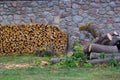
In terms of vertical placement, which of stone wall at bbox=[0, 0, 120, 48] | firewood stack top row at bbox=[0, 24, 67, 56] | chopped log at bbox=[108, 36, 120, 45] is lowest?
firewood stack top row at bbox=[0, 24, 67, 56]

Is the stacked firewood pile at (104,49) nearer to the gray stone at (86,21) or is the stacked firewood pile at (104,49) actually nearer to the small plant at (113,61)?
the small plant at (113,61)

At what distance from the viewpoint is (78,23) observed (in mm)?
17000

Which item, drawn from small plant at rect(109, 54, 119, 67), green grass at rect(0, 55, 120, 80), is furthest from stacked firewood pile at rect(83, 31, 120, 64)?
green grass at rect(0, 55, 120, 80)

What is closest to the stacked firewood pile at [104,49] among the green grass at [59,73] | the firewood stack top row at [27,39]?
the green grass at [59,73]

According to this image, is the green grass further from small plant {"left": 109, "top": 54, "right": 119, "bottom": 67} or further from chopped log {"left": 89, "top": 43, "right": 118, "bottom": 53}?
chopped log {"left": 89, "top": 43, "right": 118, "bottom": 53}

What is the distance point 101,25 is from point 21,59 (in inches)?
149

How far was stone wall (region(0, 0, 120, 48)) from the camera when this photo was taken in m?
16.9

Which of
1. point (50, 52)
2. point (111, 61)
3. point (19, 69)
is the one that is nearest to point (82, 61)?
point (111, 61)

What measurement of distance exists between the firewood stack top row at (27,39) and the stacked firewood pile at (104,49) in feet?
9.37

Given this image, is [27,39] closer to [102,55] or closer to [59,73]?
[102,55]

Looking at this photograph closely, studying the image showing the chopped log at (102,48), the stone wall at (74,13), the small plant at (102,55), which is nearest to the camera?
the small plant at (102,55)

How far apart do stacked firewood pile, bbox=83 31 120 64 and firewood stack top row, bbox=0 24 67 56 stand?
286 cm

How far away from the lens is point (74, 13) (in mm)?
17031

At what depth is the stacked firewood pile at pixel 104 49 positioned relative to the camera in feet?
41.9
